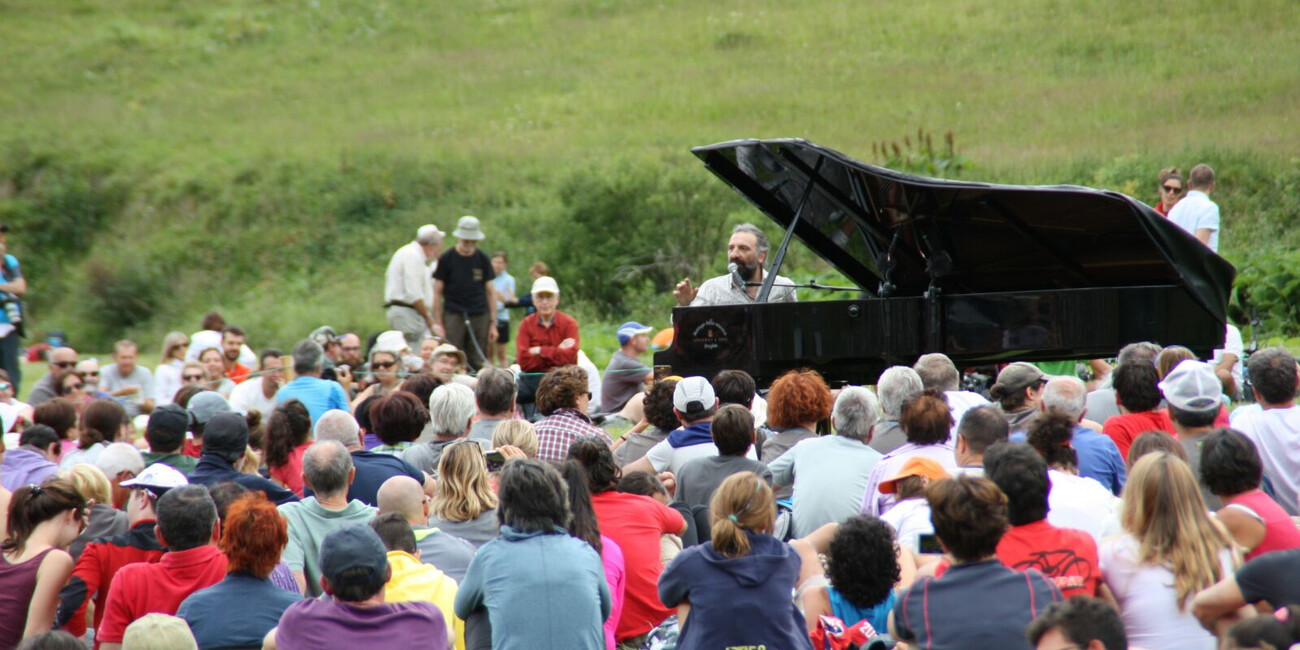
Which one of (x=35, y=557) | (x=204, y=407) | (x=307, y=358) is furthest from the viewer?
(x=307, y=358)

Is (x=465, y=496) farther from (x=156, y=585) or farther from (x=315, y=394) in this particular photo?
(x=315, y=394)

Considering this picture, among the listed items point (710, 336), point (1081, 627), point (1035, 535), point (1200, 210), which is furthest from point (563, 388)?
point (1200, 210)

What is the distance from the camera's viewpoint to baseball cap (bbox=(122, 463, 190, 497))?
5.55m

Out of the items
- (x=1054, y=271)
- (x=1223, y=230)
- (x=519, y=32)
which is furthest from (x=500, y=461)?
(x=519, y=32)

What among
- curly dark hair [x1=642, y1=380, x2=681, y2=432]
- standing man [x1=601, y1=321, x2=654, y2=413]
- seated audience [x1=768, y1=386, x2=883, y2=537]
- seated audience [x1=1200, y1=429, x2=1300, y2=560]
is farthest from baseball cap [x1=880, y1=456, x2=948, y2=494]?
standing man [x1=601, y1=321, x2=654, y2=413]

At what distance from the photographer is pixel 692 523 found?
5887 mm

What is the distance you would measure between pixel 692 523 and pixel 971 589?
2105mm

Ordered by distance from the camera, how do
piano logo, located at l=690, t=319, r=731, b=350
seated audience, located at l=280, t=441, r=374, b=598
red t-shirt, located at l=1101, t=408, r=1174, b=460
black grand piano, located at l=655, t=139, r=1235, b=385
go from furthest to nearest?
piano logo, located at l=690, t=319, r=731, b=350, black grand piano, located at l=655, t=139, r=1235, b=385, red t-shirt, located at l=1101, t=408, r=1174, b=460, seated audience, located at l=280, t=441, r=374, b=598

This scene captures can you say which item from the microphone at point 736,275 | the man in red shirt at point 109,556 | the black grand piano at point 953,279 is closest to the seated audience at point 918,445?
the man in red shirt at point 109,556

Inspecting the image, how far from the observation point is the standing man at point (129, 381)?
1241 cm

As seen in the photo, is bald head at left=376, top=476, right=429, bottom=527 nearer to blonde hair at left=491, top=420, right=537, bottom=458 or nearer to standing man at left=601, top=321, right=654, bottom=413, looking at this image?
blonde hair at left=491, top=420, right=537, bottom=458

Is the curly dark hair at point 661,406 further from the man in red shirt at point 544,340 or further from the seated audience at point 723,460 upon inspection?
the man in red shirt at point 544,340

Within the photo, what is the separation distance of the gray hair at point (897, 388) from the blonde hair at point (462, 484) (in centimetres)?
217

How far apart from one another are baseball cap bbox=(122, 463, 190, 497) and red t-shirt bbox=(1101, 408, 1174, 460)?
4.45 meters
